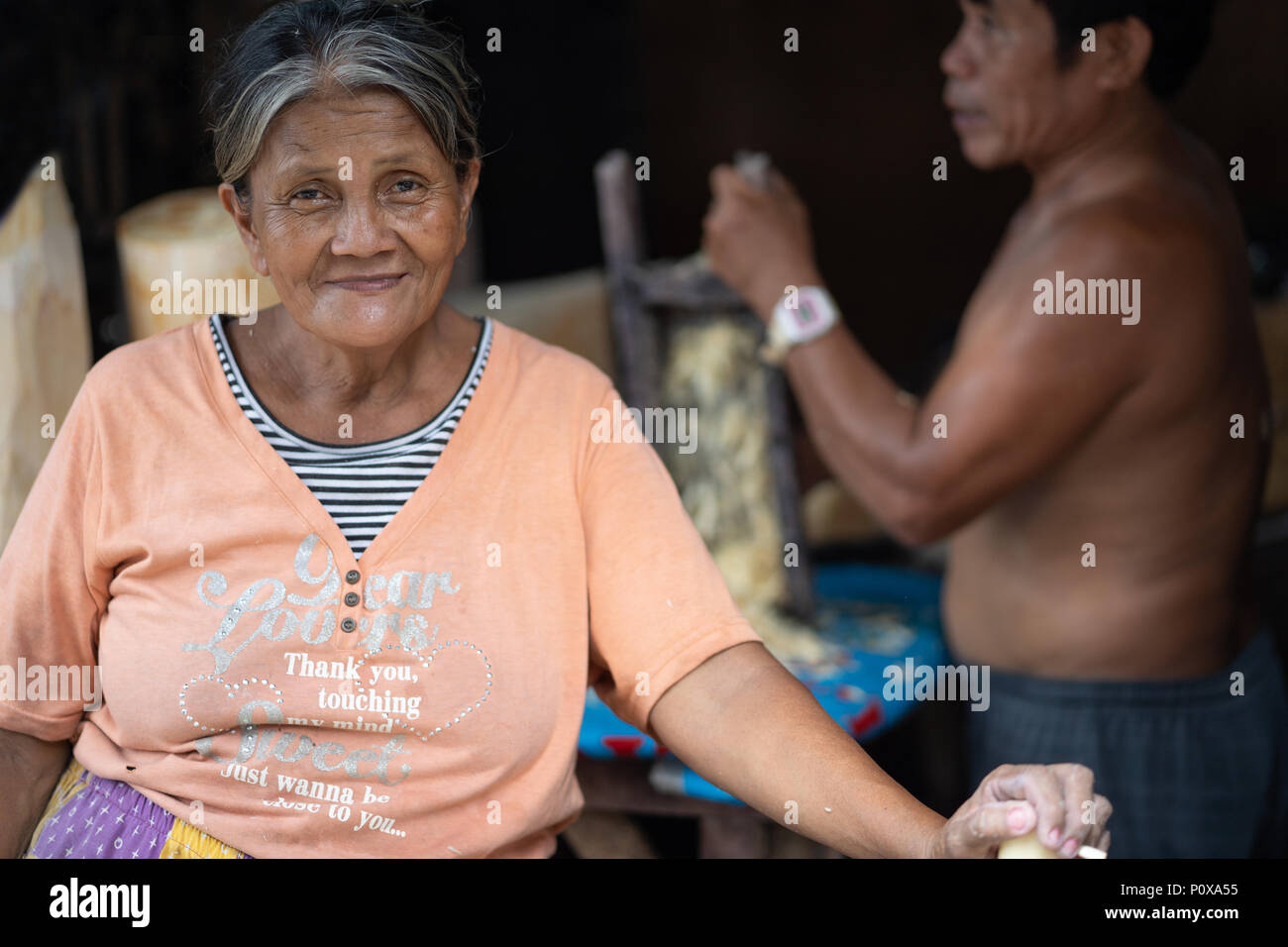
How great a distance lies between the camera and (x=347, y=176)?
1483mm

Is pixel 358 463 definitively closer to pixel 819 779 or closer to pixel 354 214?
pixel 354 214

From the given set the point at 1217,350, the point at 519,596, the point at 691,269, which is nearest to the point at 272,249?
the point at 519,596

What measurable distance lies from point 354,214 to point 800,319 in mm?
1230

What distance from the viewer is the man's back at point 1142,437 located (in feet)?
7.38

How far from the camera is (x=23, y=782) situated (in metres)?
1.61

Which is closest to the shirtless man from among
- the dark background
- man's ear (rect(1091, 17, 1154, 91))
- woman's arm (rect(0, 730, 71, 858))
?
man's ear (rect(1091, 17, 1154, 91))

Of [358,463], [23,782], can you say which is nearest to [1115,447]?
[358,463]

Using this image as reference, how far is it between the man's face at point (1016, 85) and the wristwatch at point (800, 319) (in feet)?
1.38

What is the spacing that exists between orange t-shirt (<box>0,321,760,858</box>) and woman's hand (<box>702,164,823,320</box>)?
1.05m

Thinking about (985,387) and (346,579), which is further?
(985,387)

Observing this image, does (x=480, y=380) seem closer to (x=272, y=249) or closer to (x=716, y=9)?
(x=272, y=249)

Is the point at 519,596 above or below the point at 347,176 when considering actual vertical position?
below
